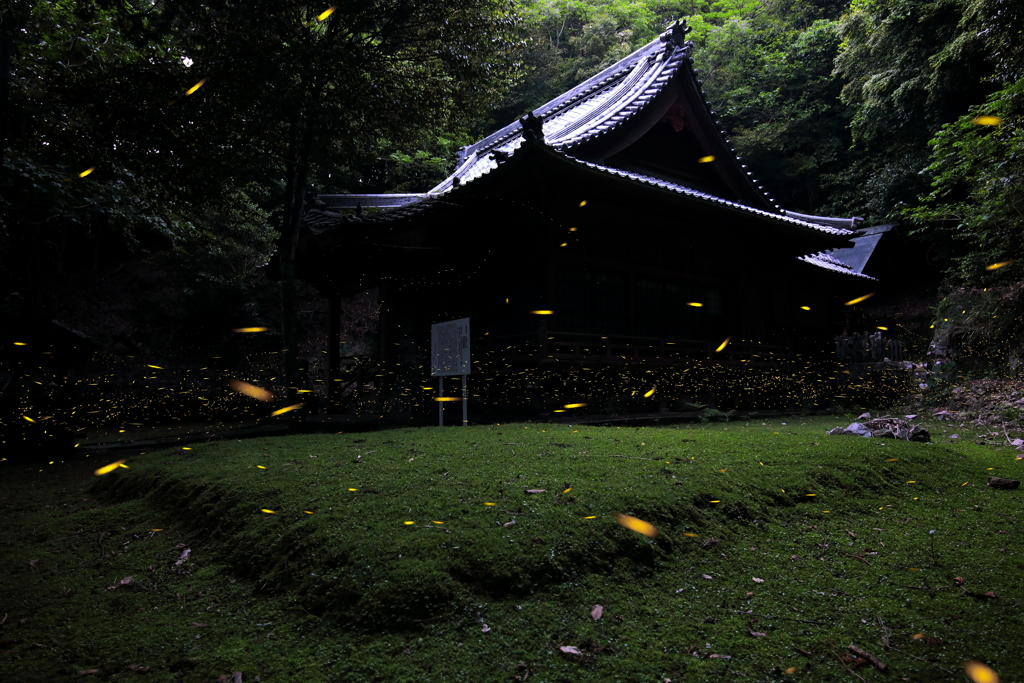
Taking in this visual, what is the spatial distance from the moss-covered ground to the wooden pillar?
8707mm

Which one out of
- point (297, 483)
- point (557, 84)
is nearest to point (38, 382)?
point (297, 483)

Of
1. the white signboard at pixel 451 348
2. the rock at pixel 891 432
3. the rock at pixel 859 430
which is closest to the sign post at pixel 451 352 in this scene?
the white signboard at pixel 451 348

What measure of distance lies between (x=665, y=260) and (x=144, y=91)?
32.9ft

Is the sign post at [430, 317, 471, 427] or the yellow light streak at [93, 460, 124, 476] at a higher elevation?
the sign post at [430, 317, 471, 427]

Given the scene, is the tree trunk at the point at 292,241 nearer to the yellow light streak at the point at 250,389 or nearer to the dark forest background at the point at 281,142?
the dark forest background at the point at 281,142

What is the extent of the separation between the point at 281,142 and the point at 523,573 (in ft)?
33.3

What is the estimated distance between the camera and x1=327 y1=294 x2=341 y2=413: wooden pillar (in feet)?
47.8

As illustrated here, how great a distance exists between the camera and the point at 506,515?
388 cm

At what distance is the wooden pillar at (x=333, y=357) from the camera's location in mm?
14578

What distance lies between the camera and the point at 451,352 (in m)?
8.93

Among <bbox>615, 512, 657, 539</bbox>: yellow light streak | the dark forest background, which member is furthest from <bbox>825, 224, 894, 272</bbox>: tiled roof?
<bbox>615, 512, 657, 539</bbox>: yellow light streak

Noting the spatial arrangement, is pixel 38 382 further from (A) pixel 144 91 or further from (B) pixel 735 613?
(B) pixel 735 613

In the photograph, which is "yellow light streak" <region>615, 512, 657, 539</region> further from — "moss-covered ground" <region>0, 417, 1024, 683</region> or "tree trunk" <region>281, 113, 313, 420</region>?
"tree trunk" <region>281, 113, 313, 420</region>

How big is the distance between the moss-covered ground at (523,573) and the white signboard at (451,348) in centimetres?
298
